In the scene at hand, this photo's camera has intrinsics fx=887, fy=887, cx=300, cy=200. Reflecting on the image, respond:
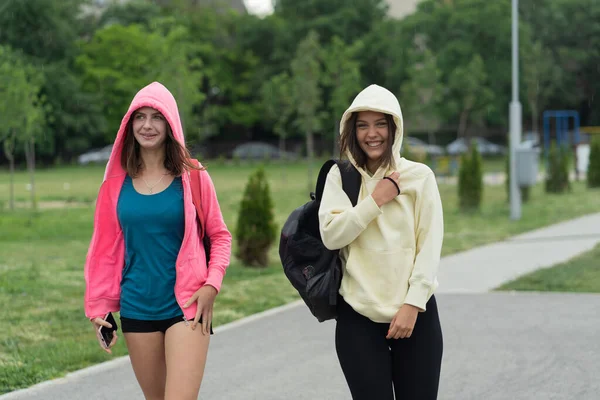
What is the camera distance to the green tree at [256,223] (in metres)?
10.9

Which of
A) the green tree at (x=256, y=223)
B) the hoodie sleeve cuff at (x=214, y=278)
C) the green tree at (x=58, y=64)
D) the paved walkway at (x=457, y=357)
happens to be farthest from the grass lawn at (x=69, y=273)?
the green tree at (x=58, y=64)

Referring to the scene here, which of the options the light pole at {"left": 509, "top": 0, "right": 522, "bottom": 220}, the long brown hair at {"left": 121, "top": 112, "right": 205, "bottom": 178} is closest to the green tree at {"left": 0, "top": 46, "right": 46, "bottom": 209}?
the light pole at {"left": 509, "top": 0, "right": 522, "bottom": 220}

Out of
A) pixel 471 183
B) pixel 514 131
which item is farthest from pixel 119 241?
pixel 471 183

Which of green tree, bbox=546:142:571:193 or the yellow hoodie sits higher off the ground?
the yellow hoodie

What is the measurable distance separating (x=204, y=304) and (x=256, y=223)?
7751 mm

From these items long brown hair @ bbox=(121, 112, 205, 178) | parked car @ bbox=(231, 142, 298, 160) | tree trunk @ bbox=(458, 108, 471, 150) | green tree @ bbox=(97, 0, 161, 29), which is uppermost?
green tree @ bbox=(97, 0, 161, 29)

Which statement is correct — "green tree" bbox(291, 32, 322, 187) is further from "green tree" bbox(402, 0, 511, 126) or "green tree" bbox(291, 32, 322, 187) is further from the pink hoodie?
the pink hoodie

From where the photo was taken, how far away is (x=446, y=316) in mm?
7816

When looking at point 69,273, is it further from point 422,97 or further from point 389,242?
point 422,97

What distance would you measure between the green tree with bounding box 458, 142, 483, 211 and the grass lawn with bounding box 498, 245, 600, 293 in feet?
25.2

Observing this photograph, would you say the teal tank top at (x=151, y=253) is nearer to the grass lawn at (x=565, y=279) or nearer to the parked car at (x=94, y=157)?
the grass lawn at (x=565, y=279)

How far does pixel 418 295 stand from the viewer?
3113 mm

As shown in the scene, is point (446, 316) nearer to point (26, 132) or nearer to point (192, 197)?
point (192, 197)

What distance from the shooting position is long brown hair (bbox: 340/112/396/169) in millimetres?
3277
